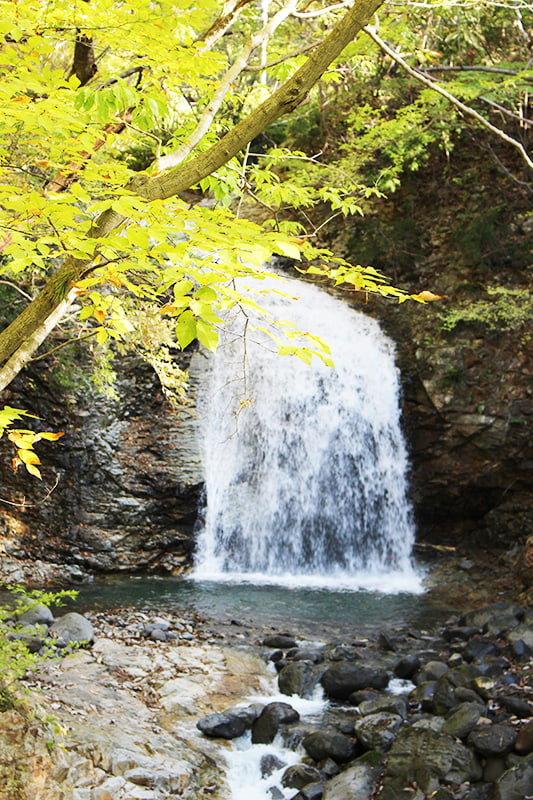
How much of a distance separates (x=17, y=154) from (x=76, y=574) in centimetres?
550

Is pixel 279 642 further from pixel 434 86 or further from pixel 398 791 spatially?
pixel 434 86

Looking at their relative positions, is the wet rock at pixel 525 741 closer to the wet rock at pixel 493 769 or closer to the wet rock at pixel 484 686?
the wet rock at pixel 493 769

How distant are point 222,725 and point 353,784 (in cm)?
102

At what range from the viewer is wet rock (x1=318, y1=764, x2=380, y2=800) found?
3707mm

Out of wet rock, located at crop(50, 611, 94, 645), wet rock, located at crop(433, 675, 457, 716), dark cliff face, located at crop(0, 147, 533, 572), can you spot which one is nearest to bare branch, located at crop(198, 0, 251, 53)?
wet rock, located at crop(433, 675, 457, 716)

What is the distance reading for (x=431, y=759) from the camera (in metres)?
3.88

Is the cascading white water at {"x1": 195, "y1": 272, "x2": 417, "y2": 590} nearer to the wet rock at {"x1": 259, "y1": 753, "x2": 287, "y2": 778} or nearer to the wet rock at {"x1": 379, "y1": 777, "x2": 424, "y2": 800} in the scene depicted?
the wet rock at {"x1": 259, "y1": 753, "x2": 287, "y2": 778}

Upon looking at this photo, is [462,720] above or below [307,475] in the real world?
below

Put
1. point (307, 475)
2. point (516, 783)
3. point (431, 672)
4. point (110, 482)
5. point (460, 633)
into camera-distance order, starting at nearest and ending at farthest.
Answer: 1. point (516, 783)
2. point (431, 672)
3. point (460, 633)
4. point (110, 482)
5. point (307, 475)

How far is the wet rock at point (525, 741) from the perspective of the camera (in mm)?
3880

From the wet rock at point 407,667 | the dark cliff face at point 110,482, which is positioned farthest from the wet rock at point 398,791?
the dark cliff face at point 110,482

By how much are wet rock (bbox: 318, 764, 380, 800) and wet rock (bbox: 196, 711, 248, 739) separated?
80 centimetres

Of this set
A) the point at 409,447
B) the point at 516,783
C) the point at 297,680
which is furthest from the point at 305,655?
the point at 409,447

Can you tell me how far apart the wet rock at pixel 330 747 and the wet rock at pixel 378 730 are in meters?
0.11
